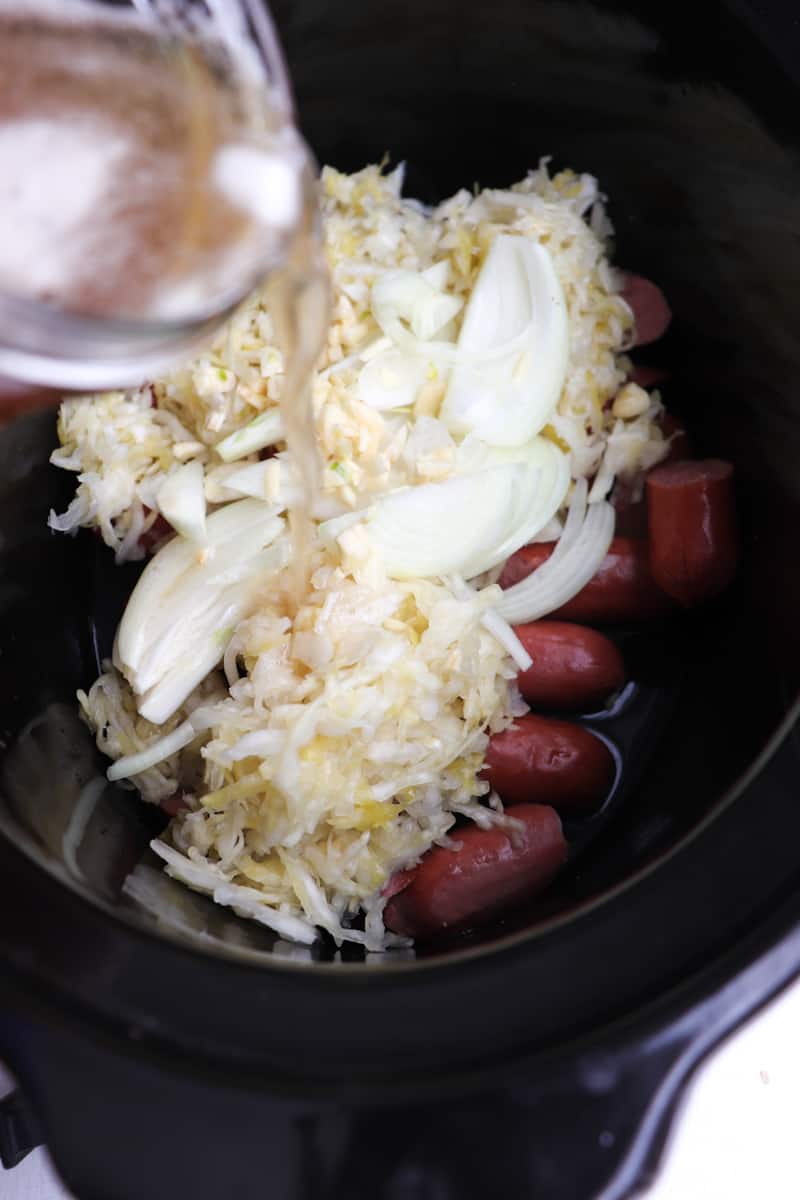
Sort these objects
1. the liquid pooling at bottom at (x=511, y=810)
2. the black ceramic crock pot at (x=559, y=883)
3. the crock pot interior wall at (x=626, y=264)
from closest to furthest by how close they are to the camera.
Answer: the black ceramic crock pot at (x=559, y=883)
the liquid pooling at bottom at (x=511, y=810)
the crock pot interior wall at (x=626, y=264)

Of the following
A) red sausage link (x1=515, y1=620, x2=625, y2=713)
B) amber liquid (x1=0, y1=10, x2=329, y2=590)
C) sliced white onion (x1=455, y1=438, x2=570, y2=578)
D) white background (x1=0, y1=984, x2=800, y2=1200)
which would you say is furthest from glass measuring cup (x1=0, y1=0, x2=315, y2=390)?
white background (x1=0, y1=984, x2=800, y2=1200)

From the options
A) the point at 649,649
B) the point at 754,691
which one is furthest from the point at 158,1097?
the point at 649,649

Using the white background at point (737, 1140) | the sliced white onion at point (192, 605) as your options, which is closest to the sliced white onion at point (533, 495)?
the sliced white onion at point (192, 605)

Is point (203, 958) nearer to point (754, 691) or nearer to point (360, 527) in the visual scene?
point (360, 527)

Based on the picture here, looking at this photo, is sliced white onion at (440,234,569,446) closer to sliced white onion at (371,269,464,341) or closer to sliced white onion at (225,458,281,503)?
sliced white onion at (371,269,464,341)

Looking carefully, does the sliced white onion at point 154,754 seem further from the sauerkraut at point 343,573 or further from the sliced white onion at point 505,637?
the sliced white onion at point 505,637

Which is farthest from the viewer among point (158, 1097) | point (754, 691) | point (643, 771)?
point (643, 771)

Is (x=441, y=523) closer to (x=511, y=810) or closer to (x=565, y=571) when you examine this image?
(x=565, y=571)
